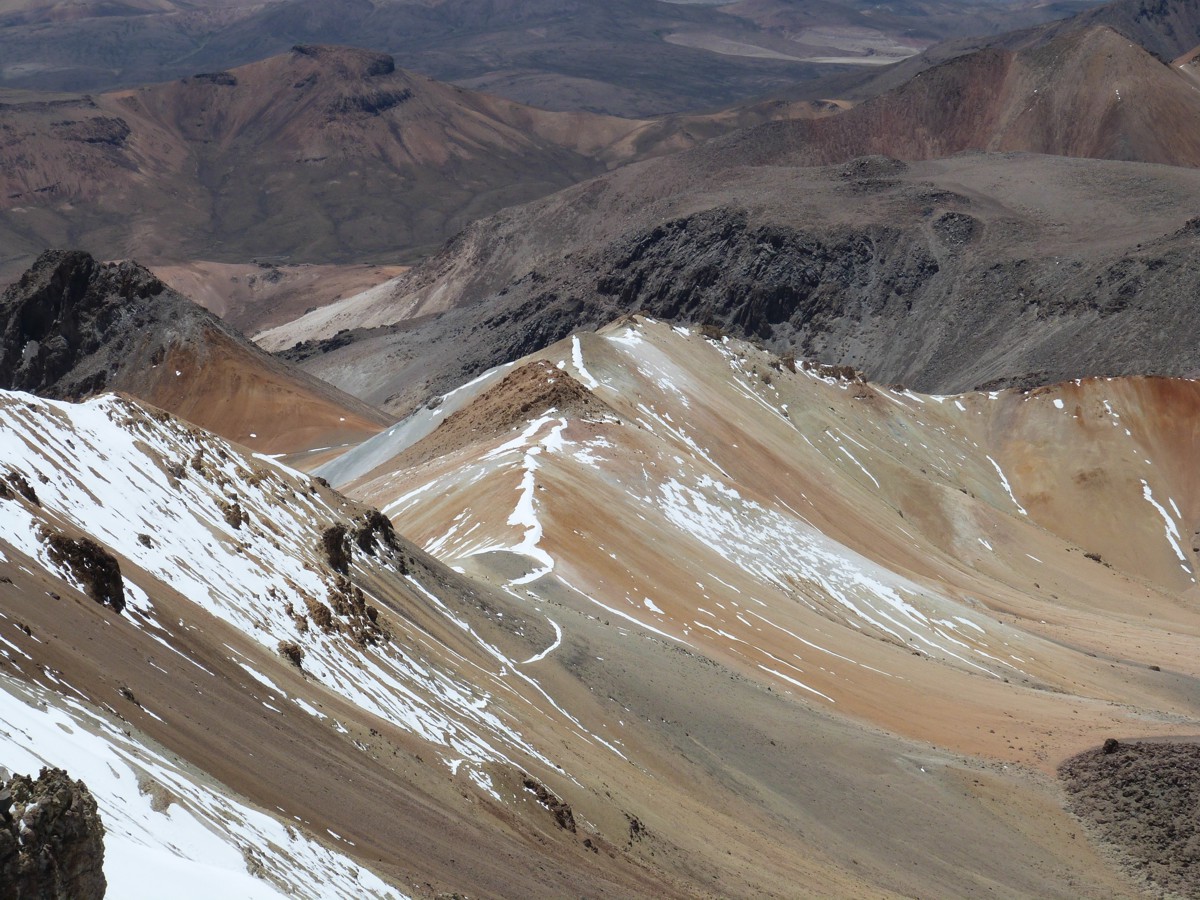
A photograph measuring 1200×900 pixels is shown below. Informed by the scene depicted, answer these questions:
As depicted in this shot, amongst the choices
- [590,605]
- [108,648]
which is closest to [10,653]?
[108,648]

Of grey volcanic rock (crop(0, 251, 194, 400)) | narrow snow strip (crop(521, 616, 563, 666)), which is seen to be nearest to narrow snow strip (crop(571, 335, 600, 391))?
narrow snow strip (crop(521, 616, 563, 666))

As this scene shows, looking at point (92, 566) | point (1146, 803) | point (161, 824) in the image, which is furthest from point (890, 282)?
point (161, 824)

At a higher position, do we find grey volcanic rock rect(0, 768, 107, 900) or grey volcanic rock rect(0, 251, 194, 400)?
grey volcanic rock rect(0, 768, 107, 900)

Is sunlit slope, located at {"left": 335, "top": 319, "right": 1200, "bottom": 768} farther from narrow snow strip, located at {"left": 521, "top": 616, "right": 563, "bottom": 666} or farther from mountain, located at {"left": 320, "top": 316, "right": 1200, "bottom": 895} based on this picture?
narrow snow strip, located at {"left": 521, "top": 616, "right": 563, "bottom": 666}

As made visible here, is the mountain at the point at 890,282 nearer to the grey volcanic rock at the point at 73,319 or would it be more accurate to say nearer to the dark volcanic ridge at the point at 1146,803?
the grey volcanic rock at the point at 73,319

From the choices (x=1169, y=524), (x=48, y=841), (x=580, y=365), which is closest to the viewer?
(x=48, y=841)

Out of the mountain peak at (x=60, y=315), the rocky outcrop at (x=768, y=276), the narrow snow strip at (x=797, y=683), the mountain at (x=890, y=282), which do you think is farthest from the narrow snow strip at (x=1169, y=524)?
the mountain peak at (x=60, y=315)

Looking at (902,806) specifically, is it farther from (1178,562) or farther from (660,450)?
(1178,562)

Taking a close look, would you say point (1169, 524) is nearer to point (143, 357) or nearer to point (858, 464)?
point (858, 464)
